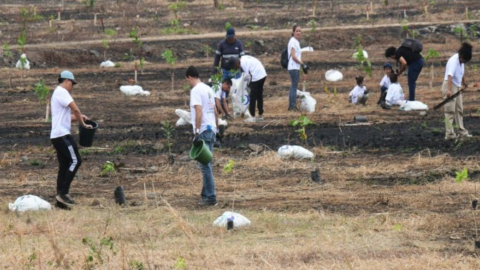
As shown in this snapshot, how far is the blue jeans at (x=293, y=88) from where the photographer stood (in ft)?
68.9

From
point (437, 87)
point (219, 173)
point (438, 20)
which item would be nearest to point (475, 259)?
point (219, 173)

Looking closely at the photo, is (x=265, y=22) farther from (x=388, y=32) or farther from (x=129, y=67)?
(x=129, y=67)

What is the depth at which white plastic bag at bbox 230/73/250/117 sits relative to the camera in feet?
65.5

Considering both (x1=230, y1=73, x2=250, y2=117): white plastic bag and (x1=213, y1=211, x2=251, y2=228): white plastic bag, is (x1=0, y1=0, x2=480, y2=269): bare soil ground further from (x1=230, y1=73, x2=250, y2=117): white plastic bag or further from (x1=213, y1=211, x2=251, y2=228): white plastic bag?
(x1=230, y1=73, x2=250, y2=117): white plastic bag

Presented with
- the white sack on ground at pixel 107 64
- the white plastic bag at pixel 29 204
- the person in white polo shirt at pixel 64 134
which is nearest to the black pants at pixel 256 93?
the person in white polo shirt at pixel 64 134

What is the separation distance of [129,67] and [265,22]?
1335 centimetres

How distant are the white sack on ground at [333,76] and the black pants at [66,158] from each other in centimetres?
1520

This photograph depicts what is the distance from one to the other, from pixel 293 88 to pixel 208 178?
8725 millimetres

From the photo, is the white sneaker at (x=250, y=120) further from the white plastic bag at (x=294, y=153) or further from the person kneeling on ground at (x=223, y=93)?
the white plastic bag at (x=294, y=153)

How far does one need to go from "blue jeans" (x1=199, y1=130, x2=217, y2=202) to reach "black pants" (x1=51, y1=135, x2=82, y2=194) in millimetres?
1487

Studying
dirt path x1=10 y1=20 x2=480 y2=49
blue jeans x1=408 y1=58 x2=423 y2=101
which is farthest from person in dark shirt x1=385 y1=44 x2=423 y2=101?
dirt path x1=10 y1=20 x2=480 y2=49

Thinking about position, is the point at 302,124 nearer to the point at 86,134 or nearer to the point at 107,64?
the point at 86,134

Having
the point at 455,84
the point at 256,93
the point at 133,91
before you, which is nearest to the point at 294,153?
the point at 455,84

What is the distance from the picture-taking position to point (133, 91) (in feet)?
83.6
